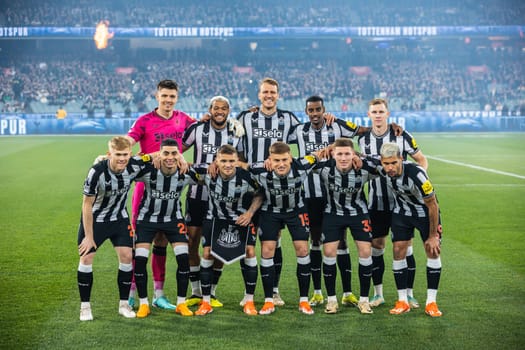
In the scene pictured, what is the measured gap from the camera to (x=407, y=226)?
685 cm

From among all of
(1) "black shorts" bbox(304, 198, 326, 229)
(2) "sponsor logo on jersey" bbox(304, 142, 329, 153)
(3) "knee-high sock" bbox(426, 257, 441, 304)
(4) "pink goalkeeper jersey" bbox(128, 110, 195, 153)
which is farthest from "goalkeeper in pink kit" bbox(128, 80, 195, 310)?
(3) "knee-high sock" bbox(426, 257, 441, 304)

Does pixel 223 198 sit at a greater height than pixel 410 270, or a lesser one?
greater

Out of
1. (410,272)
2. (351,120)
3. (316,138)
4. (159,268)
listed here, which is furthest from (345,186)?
(351,120)

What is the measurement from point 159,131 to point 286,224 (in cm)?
167

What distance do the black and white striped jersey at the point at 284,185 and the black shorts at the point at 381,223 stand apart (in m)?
0.81

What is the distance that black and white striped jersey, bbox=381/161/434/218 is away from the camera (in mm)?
6543

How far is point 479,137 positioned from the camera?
111 ft

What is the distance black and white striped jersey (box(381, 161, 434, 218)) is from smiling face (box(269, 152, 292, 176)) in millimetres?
921

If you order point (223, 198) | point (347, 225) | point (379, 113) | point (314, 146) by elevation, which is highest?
point (379, 113)

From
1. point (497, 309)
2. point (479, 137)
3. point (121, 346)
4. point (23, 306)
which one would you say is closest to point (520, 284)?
point (497, 309)

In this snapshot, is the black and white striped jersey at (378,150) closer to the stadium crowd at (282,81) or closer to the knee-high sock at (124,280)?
the knee-high sock at (124,280)

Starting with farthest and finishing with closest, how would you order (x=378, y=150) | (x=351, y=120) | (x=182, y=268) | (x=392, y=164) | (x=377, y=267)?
1. (x=351, y=120)
2. (x=378, y=150)
3. (x=377, y=267)
4. (x=182, y=268)
5. (x=392, y=164)

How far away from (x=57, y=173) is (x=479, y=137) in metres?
21.5

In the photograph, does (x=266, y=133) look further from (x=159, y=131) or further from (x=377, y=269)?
(x=377, y=269)
